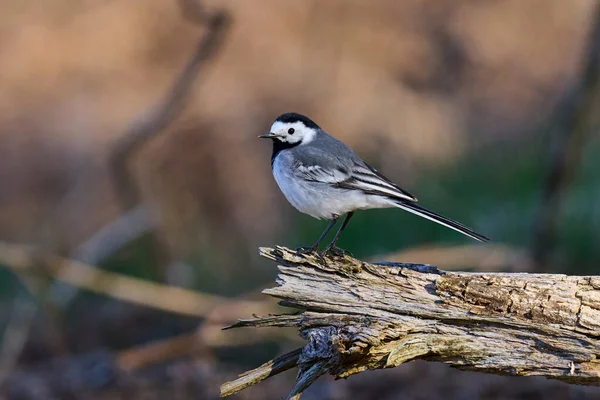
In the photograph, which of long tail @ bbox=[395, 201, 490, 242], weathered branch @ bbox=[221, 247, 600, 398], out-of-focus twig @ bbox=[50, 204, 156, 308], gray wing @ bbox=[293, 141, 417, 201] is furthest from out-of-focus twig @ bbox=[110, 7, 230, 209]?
weathered branch @ bbox=[221, 247, 600, 398]

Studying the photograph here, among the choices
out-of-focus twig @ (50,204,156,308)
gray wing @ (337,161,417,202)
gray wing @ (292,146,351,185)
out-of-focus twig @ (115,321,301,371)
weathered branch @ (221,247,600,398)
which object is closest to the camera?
weathered branch @ (221,247,600,398)

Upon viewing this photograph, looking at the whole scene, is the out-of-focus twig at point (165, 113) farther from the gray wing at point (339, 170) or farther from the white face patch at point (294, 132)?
the gray wing at point (339, 170)

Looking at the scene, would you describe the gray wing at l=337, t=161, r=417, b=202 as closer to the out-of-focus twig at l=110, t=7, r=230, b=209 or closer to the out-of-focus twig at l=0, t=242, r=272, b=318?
the out-of-focus twig at l=0, t=242, r=272, b=318

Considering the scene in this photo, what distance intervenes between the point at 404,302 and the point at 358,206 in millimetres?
1083

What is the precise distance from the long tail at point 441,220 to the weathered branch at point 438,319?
41 centimetres

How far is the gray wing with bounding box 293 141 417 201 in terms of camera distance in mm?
4730

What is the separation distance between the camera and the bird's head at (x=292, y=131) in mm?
5312

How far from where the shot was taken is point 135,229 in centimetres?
953

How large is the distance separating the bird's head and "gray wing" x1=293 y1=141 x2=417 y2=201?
22 centimetres

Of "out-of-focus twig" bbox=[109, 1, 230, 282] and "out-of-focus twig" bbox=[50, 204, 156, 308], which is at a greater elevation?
"out-of-focus twig" bbox=[109, 1, 230, 282]

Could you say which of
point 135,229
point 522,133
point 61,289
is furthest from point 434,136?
point 61,289

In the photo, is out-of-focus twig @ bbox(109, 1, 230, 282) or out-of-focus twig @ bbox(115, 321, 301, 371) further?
out-of-focus twig @ bbox(109, 1, 230, 282)

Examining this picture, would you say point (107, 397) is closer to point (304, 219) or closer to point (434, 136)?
point (304, 219)

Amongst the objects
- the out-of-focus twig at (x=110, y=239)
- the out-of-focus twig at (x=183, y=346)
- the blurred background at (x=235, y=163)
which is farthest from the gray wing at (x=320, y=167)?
the out-of-focus twig at (x=110, y=239)
